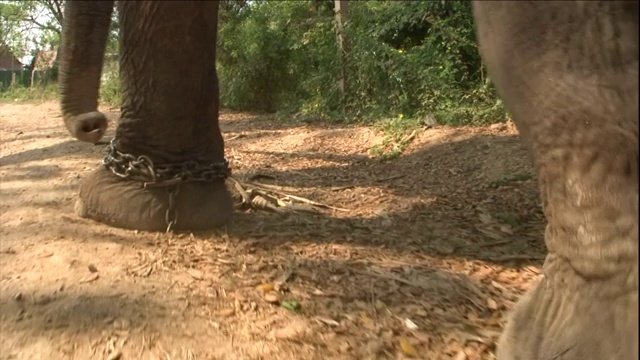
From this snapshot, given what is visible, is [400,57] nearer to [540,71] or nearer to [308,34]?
[308,34]

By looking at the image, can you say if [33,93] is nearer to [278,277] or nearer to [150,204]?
[150,204]

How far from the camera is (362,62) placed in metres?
11.0

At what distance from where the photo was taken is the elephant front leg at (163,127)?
3.90 metres

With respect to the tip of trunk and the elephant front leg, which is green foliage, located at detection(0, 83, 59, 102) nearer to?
the elephant front leg

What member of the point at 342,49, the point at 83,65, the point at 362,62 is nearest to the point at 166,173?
the point at 83,65

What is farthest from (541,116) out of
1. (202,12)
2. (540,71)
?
(202,12)

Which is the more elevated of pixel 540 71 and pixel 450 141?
pixel 540 71

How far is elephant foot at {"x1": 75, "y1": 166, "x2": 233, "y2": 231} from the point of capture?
12.9 ft

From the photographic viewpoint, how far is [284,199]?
5219 millimetres

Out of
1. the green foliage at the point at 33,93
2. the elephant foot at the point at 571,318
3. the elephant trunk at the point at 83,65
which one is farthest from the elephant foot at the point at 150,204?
the green foliage at the point at 33,93

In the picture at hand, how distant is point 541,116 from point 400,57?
7731 millimetres

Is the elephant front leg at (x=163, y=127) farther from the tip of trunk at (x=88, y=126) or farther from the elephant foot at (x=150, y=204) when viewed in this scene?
the tip of trunk at (x=88, y=126)

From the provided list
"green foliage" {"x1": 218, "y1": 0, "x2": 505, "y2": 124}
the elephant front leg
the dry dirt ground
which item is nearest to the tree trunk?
"green foliage" {"x1": 218, "y1": 0, "x2": 505, "y2": 124}

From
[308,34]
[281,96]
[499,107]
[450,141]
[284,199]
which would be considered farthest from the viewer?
[281,96]
